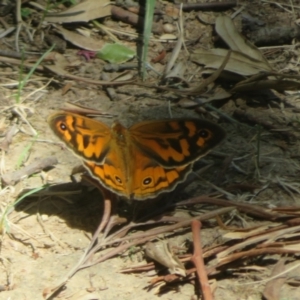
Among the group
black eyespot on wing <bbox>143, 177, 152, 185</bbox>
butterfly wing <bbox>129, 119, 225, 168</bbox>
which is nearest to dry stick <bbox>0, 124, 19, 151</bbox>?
butterfly wing <bbox>129, 119, 225, 168</bbox>

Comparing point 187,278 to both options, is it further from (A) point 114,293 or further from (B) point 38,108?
(B) point 38,108

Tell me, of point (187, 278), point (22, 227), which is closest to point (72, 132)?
point (22, 227)

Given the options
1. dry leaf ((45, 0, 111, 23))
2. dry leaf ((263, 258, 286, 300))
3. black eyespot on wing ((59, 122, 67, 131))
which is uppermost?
dry leaf ((45, 0, 111, 23))

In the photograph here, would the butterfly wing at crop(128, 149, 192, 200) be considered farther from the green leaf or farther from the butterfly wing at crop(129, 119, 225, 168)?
the green leaf

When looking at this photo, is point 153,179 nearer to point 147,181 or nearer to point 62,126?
point 147,181

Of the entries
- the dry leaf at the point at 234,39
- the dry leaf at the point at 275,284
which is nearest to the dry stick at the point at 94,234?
the dry leaf at the point at 275,284

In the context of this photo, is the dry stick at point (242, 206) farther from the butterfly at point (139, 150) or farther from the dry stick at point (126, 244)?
the butterfly at point (139, 150)
